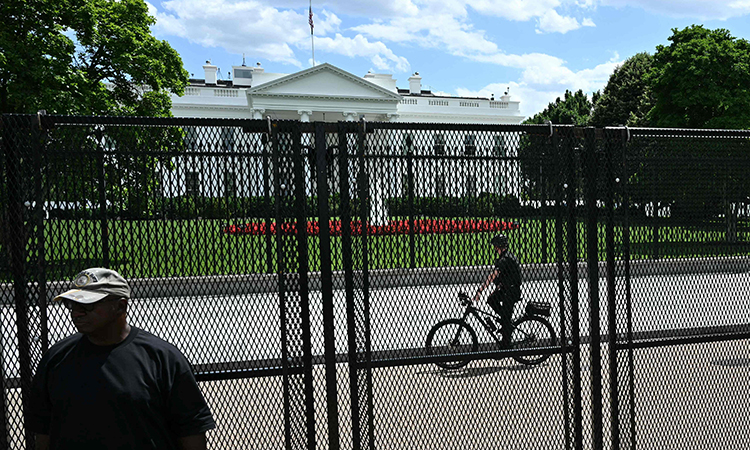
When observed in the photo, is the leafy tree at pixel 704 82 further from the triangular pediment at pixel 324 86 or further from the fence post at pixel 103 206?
the triangular pediment at pixel 324 86

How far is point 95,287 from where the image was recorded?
2.26m

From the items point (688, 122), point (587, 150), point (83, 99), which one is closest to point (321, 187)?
point (587, 150)

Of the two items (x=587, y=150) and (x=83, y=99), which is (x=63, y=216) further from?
(x=83, y=99)

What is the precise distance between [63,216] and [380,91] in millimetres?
54491

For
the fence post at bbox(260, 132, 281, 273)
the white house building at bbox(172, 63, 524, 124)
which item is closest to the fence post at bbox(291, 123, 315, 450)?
the fence post at bbox(260, 132, 281, 273)

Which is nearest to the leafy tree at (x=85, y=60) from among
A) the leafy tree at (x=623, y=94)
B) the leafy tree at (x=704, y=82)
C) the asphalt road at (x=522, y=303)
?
the asphalt road at (x=522, y=303)

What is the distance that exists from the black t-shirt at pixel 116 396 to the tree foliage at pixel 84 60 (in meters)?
13.3

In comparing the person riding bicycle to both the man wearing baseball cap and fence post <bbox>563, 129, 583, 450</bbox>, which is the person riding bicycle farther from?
the man wearing baseball cap

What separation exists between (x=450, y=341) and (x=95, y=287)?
6.39 ft

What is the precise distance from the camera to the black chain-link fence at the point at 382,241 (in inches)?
116

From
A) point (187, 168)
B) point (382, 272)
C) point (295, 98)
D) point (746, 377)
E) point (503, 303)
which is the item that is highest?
point (295, 98)

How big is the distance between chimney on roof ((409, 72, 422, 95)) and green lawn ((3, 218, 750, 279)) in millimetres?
75954

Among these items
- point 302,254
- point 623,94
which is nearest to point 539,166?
point 302,254

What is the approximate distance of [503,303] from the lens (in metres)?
3.50
